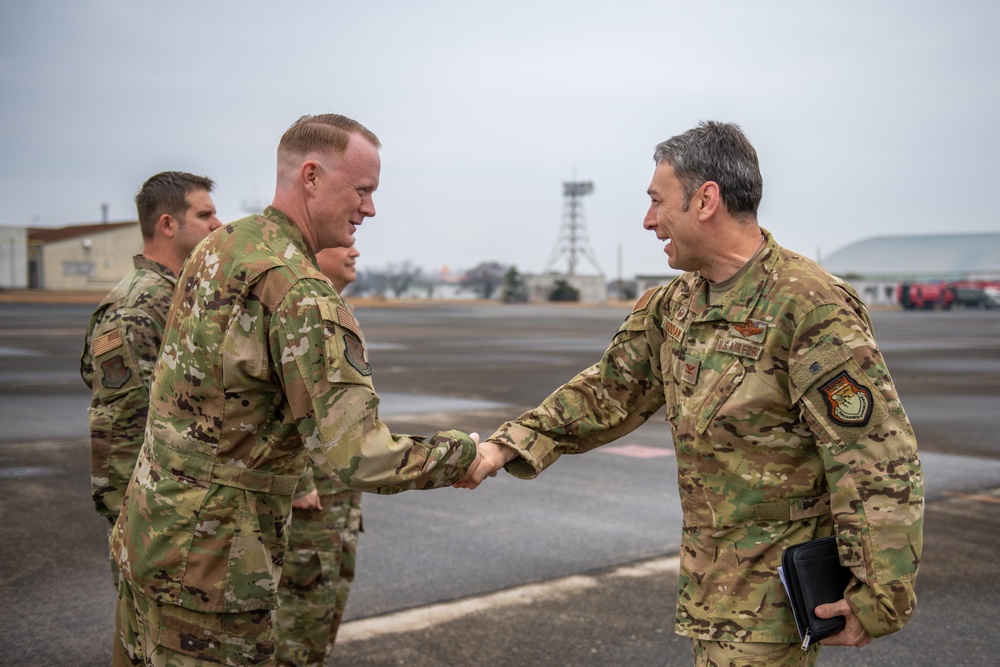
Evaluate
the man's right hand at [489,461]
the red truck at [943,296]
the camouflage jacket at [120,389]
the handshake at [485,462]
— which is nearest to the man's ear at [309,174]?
the handshake at [485,462]

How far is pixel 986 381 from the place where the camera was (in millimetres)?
17781

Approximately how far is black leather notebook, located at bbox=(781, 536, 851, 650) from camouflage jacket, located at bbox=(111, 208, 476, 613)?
3.73 ft

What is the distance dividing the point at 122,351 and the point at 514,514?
3.97 m

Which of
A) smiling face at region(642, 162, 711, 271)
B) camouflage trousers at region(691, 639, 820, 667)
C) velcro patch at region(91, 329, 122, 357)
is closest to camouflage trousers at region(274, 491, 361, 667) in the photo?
velcro patch at region(91, 329, 122, 357)

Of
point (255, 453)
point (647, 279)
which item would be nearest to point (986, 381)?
point (255, 453)

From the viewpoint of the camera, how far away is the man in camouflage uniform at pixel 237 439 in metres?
2.72

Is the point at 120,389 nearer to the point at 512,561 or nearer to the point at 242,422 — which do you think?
the point at 242,422

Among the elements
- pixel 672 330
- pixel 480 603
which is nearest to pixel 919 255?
pixel 480 603

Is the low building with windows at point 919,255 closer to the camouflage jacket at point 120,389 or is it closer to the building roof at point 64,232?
the building roof at point 64,232

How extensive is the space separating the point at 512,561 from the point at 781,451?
140 inches

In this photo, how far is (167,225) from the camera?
14.6ft

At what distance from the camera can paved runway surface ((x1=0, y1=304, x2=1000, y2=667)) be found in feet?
15.7

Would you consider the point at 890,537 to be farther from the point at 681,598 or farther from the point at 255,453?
the point at 255,453

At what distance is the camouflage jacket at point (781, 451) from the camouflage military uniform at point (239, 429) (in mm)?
939
